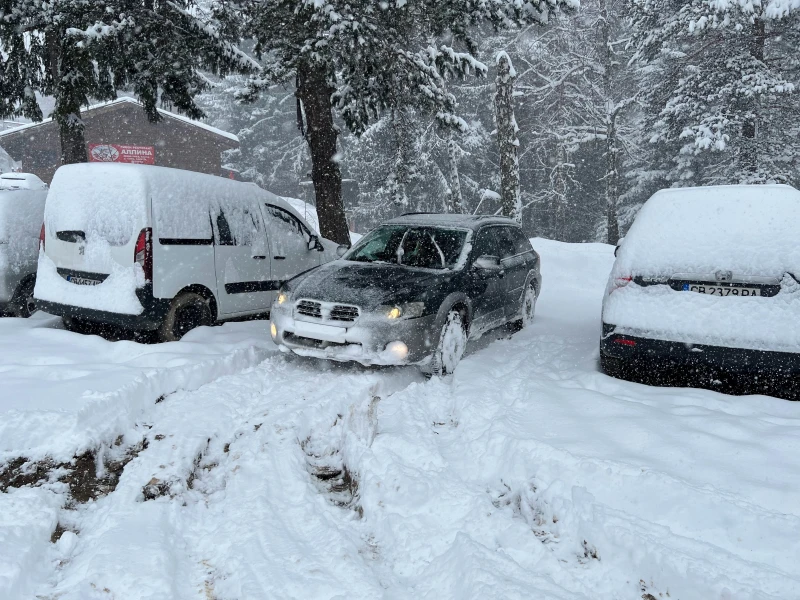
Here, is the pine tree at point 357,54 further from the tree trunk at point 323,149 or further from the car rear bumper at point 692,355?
the car rear bumper at point 692,355

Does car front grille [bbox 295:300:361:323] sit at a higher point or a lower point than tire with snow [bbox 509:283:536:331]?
higher

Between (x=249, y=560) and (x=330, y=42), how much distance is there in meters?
7.66

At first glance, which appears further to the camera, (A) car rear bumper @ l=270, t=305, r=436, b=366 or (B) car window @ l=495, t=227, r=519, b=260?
(B) car window @ l=495, t=227, r=519, b=260

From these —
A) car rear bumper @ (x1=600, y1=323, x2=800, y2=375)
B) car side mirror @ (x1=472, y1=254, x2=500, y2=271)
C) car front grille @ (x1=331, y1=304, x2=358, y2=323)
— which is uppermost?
car side mirror @ (x1=472, y1=254, x2=500, y2=271)

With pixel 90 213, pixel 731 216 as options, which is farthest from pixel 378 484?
pixel 90 213

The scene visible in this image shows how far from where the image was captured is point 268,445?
4.13 m

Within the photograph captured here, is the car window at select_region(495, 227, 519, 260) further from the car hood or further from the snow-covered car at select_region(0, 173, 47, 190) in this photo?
the snow-covered car at select_region(0, 173, 47, 190)

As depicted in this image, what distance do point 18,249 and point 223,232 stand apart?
2985 mm

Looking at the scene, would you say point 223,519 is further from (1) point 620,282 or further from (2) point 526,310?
(2) point 526,310

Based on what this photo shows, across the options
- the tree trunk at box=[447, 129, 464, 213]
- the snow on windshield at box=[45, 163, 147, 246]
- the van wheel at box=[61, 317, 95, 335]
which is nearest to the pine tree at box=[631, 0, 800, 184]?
the tree trunk at box=[447, 129, 464, 213]

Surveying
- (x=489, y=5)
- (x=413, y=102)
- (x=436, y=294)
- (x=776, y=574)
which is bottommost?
(x=776, y=574)

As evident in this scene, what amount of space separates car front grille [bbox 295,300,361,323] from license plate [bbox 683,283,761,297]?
3.01 m

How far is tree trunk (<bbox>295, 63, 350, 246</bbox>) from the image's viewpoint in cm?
1034

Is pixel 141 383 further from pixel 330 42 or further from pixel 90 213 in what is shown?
pixel 330 42
